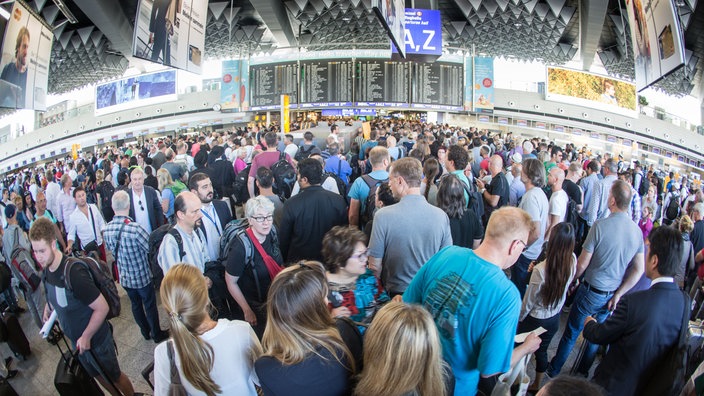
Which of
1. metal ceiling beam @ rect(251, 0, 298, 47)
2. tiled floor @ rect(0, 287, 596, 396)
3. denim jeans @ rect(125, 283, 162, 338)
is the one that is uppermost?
metal ceiling beam @ rect(251, 0, 298, 47)

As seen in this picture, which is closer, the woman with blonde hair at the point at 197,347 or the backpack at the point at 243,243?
the woman with blonde hair at the point at 197,347

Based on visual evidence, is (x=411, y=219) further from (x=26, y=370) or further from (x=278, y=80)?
(x=278, y=80)

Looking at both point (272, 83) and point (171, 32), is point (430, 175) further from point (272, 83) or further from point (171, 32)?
point (272, 83)

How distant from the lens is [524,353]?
1.88 m

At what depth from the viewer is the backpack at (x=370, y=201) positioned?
3.71 meters

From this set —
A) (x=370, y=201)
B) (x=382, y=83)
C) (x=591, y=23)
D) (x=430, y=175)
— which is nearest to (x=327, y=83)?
(x=382, y=83)

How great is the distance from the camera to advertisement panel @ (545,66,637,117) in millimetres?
21875

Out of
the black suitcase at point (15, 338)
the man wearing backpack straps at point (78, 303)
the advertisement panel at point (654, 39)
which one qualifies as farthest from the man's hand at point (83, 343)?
the advertisement panel at point (654, 39)

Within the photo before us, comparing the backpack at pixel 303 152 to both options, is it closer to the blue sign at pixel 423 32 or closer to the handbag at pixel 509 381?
the blue sign at pixel 423 32

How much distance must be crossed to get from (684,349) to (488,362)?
42.9 inches

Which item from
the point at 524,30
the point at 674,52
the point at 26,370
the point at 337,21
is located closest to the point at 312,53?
the point at 337,21

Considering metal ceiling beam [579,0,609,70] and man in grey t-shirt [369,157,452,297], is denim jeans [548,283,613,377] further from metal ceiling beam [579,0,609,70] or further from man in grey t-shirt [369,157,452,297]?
metal ceiling beam [579,0,609,70]

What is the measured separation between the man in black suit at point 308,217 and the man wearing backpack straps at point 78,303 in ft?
4.34

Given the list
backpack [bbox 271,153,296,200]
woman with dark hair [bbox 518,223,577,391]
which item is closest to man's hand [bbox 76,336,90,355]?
backpack [bbox 271,153,296,200]
